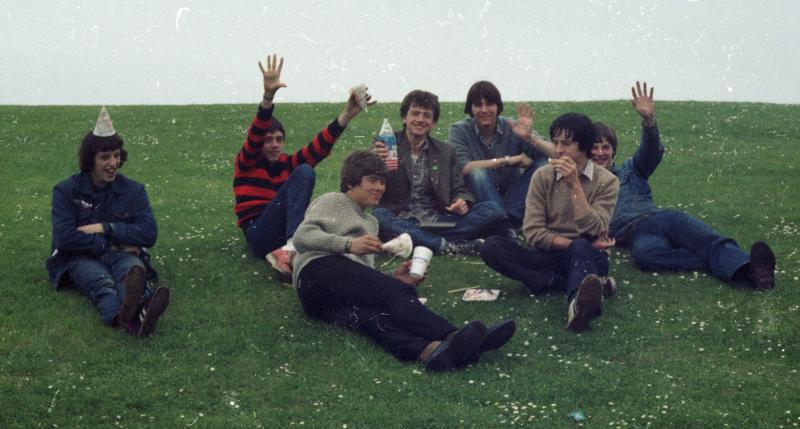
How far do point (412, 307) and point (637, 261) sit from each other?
138 inches

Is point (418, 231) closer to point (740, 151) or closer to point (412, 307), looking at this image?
point (412, 307)

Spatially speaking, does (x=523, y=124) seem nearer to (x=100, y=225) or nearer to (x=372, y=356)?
(x=372, y=356)

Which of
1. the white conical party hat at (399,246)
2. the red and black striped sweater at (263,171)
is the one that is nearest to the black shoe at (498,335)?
the white conical party hat at (399,246)

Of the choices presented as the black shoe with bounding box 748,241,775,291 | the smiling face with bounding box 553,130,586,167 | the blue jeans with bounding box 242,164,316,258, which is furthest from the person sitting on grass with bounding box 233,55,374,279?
the black shoe with bounding box 748,241,775,291

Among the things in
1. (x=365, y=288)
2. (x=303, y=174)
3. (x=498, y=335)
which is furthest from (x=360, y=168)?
(x=498, y=335)

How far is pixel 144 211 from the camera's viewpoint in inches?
380

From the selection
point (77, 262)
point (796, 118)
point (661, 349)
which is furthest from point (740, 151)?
point (77, 262)

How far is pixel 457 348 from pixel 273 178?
4.03 meters

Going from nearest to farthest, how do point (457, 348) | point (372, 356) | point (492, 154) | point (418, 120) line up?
point (457, 348) < point (372, 356) < point (418, 120) < point (492, 154)

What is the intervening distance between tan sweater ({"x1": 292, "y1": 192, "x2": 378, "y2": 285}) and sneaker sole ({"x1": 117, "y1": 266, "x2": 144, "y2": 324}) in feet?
4.30

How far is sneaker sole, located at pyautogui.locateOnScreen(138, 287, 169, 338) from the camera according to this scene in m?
8.21

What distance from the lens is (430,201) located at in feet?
37.9

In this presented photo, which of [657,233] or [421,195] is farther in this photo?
[421,195]

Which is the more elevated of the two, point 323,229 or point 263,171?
point 263,171
